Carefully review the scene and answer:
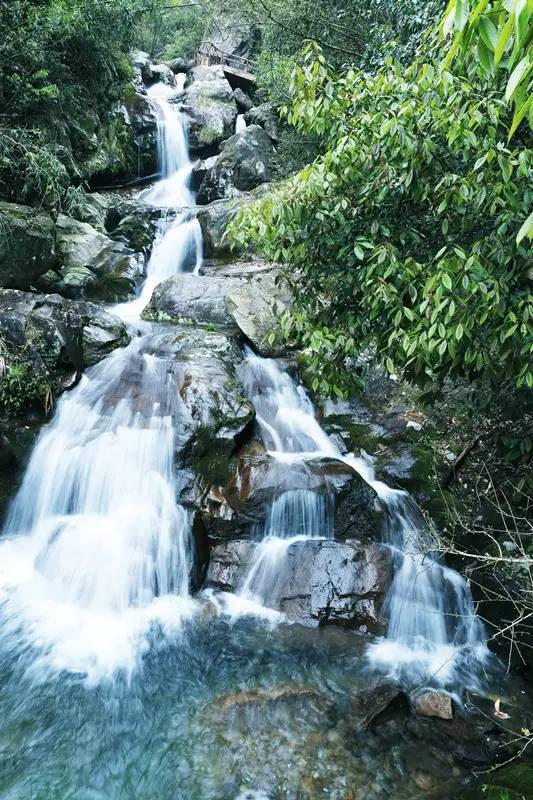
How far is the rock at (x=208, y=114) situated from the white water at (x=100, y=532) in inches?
562

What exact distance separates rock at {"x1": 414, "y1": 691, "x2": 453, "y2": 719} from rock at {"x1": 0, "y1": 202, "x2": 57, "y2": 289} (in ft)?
27.7

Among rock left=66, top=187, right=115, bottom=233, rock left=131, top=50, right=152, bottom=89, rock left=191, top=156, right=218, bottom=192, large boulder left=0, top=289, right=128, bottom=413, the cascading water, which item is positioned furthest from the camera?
rock left=131, top=50, right=152, bottom=89

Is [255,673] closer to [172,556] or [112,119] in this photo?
[172,556]

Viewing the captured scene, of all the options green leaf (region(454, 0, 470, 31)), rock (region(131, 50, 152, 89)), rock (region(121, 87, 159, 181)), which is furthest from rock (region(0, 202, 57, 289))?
rock (region(131, 50, 152, 89))

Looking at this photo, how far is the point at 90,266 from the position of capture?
11.0 meters

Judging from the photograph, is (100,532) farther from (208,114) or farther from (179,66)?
(179,66)

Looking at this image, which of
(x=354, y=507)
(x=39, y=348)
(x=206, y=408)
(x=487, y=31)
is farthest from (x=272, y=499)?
(x=487, y=31)

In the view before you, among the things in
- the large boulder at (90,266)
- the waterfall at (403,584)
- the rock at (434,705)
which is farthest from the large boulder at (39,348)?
the rock at (434,705)

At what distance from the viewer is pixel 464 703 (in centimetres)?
454

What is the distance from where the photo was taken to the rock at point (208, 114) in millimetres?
18938

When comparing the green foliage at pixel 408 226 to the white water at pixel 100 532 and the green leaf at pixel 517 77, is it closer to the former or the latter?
the green leaf at pixel 517 77

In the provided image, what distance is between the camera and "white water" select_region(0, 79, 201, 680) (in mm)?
5113

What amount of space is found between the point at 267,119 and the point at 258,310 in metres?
12.9

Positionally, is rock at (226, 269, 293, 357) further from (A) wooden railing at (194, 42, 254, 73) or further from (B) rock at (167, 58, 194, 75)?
(B) rock at (167, 58, 194, 75)
